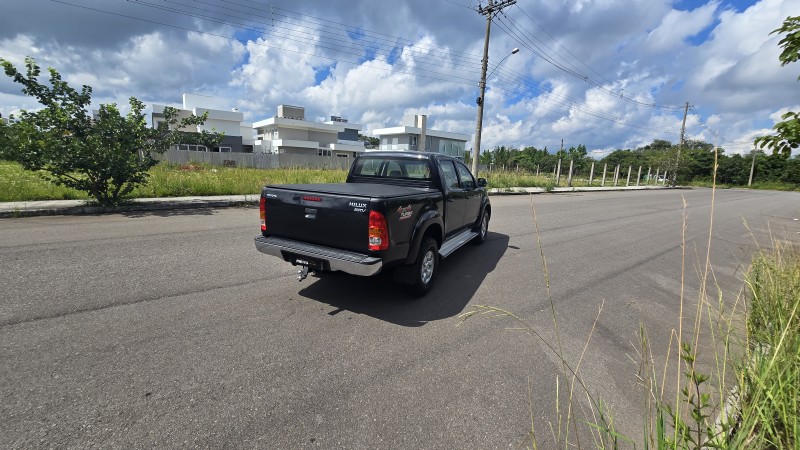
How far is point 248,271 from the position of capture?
5.27m

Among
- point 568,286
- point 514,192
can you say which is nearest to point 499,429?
point 568,286

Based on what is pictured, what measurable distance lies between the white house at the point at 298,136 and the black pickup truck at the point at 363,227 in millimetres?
47818

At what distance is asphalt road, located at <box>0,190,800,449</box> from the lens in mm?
2363

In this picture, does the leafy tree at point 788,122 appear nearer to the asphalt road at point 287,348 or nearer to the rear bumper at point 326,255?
the asphalt road at point 287,348

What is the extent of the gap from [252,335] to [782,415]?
372cm

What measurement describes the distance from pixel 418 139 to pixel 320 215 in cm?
5654

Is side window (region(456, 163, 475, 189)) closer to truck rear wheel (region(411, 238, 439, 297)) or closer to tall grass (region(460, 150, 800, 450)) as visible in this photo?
truck rear wheel (region(411, 238, 439, 297))

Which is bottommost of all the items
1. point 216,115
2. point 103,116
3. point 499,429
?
point 499,429

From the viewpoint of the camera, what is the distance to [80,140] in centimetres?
880

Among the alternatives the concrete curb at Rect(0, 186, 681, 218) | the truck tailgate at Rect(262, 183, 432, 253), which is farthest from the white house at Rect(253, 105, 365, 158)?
the truck tailgate at Rect(262, 183, 432, 253)

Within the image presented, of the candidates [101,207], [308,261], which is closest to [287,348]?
[308,261]

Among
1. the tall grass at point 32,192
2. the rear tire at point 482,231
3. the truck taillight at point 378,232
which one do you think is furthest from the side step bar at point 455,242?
the tall grass at point 32,192

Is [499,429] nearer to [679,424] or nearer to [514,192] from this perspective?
[679,424]

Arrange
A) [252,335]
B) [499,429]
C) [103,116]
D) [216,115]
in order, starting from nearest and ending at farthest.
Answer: [499,429] → [252,335] → [103,116] → [216,115]
